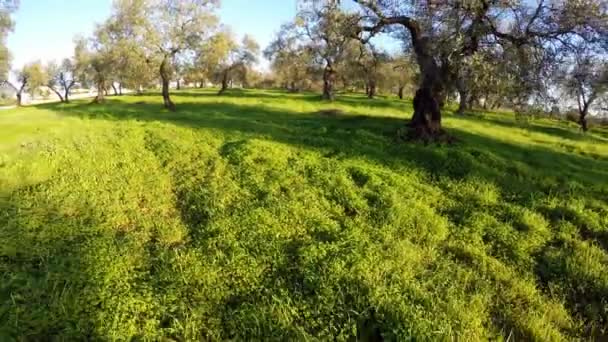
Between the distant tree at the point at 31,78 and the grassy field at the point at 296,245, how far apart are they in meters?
80.6

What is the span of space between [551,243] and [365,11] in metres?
13.4

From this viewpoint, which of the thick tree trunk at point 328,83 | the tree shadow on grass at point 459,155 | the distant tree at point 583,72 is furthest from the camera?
the thick tree trunk at point 328,83

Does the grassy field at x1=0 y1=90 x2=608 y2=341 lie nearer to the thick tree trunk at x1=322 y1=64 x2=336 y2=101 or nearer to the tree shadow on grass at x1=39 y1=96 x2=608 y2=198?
the tree shadow on grass at x1=39 y1=96 x2=608 y2=198

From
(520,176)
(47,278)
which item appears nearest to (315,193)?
(47,278)

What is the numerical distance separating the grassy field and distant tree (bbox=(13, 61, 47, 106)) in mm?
80580

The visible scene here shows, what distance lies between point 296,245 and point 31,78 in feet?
310

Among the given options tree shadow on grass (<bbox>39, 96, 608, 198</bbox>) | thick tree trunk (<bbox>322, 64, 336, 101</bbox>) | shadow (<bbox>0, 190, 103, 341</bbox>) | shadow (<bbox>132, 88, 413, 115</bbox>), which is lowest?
shadow (<bbox>0, 190, 103, 341</bbox>)

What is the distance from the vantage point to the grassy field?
251 inches

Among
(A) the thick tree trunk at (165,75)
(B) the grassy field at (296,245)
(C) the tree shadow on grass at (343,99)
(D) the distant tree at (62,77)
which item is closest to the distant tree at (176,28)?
(A) the thick tree trunk at (165,75)

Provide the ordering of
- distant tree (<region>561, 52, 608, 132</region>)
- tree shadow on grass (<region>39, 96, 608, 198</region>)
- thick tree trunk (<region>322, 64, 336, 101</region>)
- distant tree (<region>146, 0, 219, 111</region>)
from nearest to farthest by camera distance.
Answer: tree shadow on grass (<region>39, 96, 608, 198</region>) → distant tree (<region>561, 52, 608, 132</region>) → distant tree (<region>146, 0, 219, 111</region>) → thick tree trunk (<region>322, 64, 336, 101</region>)

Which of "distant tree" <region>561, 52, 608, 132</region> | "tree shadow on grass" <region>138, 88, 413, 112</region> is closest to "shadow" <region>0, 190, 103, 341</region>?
"distant tree" <region>561, 52, 608, 132</region>

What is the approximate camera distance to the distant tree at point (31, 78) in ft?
264

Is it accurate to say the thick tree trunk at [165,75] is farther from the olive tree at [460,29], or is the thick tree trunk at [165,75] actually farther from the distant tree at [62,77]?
the distant tree at [62,77]

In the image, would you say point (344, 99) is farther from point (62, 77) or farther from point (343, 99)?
point (62, 77)
